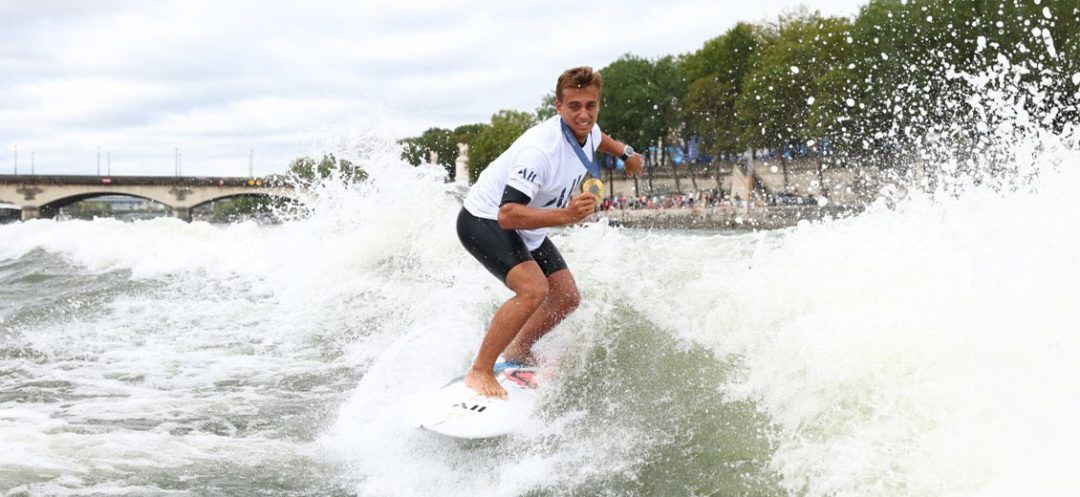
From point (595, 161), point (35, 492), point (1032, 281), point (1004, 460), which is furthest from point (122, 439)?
point (1032, 281)

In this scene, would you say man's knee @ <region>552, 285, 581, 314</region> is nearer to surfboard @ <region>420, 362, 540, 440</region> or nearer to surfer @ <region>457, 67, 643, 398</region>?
surfer @ <region>457, 67, 643, 398</region>

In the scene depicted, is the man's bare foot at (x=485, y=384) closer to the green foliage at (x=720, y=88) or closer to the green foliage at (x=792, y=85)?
the green foliage at (x=792, y=85)

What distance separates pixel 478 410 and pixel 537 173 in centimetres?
156

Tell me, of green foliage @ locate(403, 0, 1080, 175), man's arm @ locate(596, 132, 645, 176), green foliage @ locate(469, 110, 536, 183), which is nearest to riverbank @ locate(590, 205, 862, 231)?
green foliage @ locate(403, 0, 1080, 175)

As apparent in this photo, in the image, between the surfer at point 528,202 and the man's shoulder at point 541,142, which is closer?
the surfer at point 528,202

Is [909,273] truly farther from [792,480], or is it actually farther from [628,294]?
[628,294]

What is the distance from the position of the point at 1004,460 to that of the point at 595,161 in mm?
3216

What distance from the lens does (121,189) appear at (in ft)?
358

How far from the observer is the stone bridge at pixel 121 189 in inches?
4171

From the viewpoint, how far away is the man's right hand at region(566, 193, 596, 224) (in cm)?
544

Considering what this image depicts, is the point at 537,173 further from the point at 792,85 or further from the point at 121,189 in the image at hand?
the point at 121,189

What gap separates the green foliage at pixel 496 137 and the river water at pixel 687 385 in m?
79.8

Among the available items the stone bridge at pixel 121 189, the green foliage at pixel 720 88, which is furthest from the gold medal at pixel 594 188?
the stone bridge at pixel 121 189

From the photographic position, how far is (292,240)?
62.5 feet
